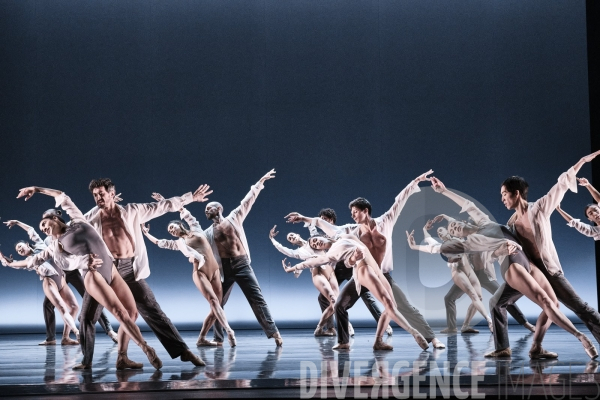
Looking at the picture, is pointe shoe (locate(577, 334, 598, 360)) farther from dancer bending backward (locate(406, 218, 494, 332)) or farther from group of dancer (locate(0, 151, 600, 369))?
dancer bending backward (locate(406, 218, 494, 332))

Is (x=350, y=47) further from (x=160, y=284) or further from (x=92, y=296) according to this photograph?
(x=92, y=296)

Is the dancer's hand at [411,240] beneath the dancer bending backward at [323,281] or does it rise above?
above

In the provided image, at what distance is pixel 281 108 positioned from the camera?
992cm

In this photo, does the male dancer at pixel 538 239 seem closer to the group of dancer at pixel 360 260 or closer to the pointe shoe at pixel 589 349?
the group of dancer at pixel 360 260

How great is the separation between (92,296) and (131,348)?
2284mm

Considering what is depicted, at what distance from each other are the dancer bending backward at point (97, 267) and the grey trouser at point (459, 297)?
411 cm

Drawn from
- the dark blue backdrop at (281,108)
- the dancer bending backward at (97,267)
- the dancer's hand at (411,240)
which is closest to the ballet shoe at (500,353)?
the dancer's hand at (411,240)

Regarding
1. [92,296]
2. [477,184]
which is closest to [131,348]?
[92,296]

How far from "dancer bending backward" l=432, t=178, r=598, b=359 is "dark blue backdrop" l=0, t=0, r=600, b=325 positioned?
15.9 feet

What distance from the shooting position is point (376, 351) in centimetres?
566

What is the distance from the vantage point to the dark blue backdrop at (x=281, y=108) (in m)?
9.71

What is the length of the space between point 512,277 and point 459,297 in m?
3.19

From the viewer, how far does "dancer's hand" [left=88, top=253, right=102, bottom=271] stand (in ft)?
14.6

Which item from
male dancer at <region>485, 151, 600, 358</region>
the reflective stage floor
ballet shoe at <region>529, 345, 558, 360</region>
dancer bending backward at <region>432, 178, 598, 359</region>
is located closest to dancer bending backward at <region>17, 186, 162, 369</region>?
the reflective stage floor
